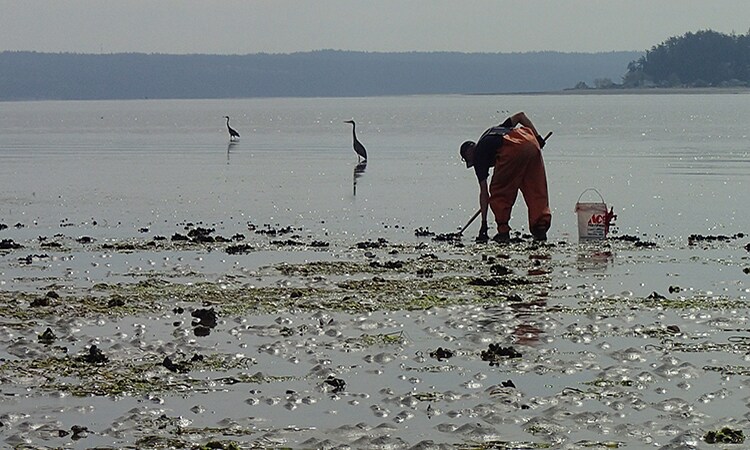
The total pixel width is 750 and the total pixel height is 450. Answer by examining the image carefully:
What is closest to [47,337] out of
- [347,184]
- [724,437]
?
[724,437]

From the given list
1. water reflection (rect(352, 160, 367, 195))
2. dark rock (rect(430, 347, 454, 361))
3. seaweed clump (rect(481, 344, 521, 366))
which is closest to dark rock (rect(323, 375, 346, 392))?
dark rock (rect(430, 347, 454, 361))

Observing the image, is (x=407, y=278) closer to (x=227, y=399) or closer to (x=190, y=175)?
(x=227, y=399)

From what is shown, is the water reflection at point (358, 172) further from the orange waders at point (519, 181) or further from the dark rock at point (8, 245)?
the dark rock at point (8, 245)

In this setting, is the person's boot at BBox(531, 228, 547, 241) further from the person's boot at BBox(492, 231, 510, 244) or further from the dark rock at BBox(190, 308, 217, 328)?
the dark rock at BBox(190, 308, 217, 328)

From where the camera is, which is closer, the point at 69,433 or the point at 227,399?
the point at 69,433

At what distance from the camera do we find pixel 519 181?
67.3ft

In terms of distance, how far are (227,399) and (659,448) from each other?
119 inches

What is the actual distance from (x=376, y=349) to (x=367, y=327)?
1039mm

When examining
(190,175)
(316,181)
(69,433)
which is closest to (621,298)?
(69,433)

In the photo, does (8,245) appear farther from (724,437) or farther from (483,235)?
(724,437)

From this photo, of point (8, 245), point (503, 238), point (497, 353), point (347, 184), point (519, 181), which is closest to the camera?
point (497, 353)

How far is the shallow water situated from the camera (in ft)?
30.7

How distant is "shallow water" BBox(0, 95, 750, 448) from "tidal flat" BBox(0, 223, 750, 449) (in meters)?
0.03

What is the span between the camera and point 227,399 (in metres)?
10.1
